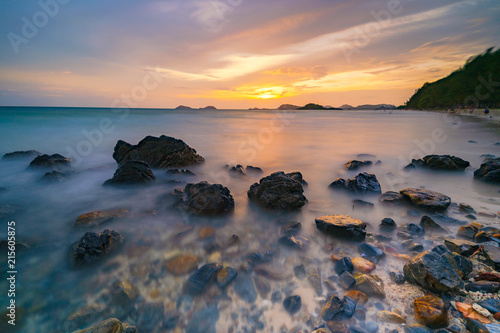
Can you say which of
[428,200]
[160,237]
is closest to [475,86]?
[428,200]

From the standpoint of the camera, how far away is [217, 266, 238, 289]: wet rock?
2727 millimetres

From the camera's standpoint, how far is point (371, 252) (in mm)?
3152

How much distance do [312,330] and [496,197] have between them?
230 inches

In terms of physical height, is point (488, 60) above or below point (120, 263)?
above

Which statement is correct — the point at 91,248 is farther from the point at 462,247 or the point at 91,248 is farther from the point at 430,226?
the point at 430,226

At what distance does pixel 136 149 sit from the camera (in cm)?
830

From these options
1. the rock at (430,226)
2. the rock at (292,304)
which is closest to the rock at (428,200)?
the rock at (430,226)

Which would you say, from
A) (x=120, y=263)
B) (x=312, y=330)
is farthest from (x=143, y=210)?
(x=312, y=330)

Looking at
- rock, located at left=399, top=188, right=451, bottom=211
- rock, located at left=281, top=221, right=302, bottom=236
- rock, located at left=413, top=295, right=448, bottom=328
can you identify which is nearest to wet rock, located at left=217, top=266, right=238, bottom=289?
rock, located at left=281, top=221, right=302, bottom=236

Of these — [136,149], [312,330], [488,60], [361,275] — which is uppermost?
[488,60]

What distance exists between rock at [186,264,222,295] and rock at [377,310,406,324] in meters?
1.88

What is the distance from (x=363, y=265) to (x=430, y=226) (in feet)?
5.90

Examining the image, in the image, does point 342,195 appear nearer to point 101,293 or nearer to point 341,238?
point 341,238

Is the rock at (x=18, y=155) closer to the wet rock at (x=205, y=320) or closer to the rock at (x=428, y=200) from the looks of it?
the wet rock at (x=205, y=320)
